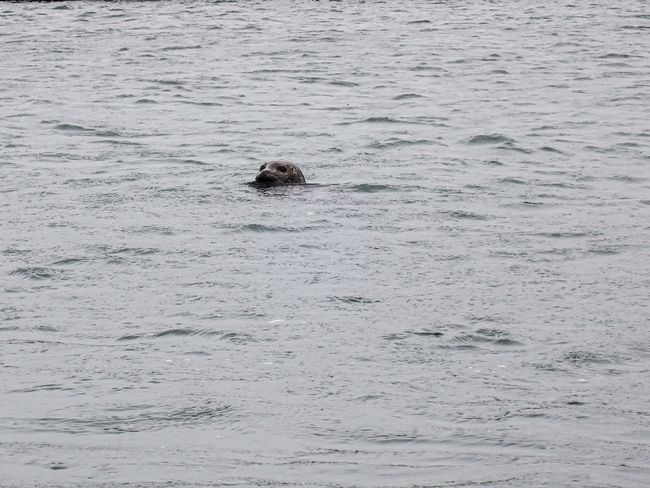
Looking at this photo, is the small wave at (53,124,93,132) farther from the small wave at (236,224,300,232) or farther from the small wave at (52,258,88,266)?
the small wave at (52,258,88,266)

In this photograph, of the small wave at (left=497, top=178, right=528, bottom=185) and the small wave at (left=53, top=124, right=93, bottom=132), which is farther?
the small wave at (left=53, top=124, right=93, bottom=132)

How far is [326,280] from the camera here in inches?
421

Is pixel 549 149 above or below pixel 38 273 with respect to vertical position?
below

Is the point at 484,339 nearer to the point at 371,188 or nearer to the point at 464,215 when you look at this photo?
the point at 464,215

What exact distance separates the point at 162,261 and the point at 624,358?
4407 millimetres

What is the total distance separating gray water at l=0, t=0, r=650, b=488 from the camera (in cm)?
719

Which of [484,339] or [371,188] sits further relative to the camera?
[371,188]

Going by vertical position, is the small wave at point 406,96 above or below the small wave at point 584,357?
below

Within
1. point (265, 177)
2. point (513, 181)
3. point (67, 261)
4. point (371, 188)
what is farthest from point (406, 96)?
point (67, 261)

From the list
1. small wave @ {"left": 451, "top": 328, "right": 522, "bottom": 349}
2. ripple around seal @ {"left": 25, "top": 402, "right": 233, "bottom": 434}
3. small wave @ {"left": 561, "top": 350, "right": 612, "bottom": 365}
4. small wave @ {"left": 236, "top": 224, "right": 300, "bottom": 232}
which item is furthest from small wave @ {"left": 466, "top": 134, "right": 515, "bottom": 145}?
ripple around seal @ {"left": 25, "top": 402, "right": 233, "bottom": 434}

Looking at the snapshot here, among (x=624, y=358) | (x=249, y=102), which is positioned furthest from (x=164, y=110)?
(x=624, y=358)

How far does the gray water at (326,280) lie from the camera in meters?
7.19

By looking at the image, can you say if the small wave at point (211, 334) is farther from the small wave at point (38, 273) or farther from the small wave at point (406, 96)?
the small wave at point (406, 96)

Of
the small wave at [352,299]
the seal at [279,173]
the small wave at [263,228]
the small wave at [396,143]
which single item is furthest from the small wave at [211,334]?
the small wave at [396,143]
